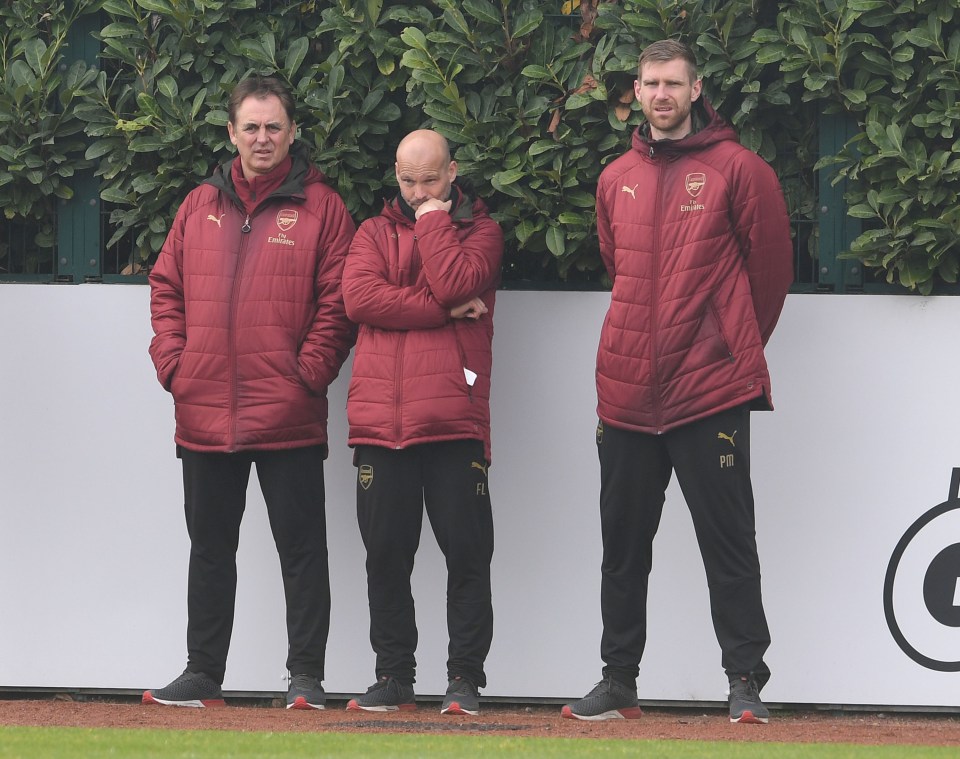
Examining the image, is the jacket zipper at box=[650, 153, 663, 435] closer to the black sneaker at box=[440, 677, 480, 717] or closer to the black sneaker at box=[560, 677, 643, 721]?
the black sneaker at box=[560, 677, 643, 721]

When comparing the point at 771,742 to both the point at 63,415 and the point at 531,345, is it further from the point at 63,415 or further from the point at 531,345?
the point at 63,415

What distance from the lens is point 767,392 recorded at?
596 cm

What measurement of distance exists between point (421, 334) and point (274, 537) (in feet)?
3.50

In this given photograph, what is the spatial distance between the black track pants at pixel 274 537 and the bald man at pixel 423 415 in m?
0.24

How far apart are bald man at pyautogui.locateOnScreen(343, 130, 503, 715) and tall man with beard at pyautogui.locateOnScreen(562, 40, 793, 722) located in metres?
0.51

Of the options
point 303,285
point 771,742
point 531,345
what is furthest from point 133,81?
point 771,742

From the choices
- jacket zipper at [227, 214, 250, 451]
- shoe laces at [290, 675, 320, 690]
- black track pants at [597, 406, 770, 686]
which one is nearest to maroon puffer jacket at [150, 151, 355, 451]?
jacket zipper at [227, 214, 250, 451]

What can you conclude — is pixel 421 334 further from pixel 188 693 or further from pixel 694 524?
pixel 188 693

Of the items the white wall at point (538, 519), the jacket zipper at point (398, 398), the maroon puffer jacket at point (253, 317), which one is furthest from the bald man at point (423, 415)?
the white wall at point (538, 519)

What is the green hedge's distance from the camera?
6.60 m

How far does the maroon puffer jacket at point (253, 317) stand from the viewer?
639 centimetres

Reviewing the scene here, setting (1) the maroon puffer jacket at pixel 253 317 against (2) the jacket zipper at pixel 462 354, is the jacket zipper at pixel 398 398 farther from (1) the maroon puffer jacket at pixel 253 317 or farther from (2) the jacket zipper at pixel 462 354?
(1) the maroon puffer jacket at pixel 253 317

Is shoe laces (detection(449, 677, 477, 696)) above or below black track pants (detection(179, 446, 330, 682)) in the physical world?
below

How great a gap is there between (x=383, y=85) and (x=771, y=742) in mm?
3278
